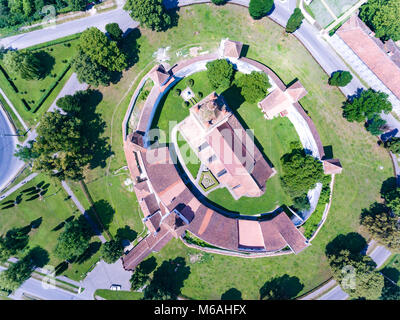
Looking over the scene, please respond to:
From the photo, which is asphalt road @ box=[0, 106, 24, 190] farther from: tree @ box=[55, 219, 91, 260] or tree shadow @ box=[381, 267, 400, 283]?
tree shadow @ box=[381, 267, 400, 283]

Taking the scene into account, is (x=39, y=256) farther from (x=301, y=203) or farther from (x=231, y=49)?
(x=231, y=49)

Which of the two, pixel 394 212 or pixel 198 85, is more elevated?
pixel 198 85

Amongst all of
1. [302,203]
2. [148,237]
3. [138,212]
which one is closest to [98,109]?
[138,212]

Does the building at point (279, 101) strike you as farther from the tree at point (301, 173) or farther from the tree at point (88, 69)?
the tree at point (88, 69)

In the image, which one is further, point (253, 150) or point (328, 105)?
point (328, 105)

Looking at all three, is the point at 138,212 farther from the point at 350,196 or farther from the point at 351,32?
the point at 351,32

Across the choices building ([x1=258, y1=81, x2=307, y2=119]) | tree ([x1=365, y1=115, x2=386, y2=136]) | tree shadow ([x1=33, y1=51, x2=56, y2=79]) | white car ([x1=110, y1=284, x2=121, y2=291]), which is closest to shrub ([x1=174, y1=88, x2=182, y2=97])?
building ([x1=258, y1=81, x2=307, y2=119])
